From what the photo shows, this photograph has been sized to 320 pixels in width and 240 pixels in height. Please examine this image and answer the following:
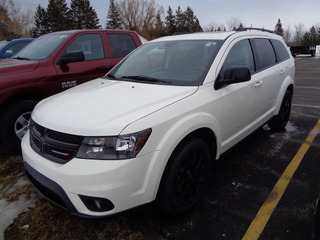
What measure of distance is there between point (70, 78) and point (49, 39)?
3.39 ft

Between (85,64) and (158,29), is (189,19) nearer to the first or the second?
(158,29)

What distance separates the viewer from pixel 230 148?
3084mm

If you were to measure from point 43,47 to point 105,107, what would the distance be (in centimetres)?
297

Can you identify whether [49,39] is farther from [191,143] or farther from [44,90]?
[191,143]

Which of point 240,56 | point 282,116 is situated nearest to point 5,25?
point 282,116

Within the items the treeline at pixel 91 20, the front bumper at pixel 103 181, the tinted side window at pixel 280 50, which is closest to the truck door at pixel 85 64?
the front bumper at pixel 103 181

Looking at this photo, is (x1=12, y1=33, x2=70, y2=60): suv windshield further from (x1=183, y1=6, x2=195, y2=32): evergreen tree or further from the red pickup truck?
(x1=183, y1=6, x2=195, y2=32): evergreen tree

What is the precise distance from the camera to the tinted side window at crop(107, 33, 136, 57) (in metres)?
4.96

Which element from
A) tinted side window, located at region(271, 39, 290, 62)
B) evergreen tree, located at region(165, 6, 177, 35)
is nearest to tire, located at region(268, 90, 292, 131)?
tinted side window, located at region(271, 39, 290, 62)

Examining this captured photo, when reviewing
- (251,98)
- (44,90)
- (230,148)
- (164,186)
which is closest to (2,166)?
(44,90)

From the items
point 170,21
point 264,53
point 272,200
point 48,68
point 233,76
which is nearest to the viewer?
point 233,76

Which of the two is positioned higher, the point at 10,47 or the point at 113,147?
the point at 10,47

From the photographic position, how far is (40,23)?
1905 inches

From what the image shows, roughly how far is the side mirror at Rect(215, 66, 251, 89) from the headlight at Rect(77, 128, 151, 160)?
3.92 ft
